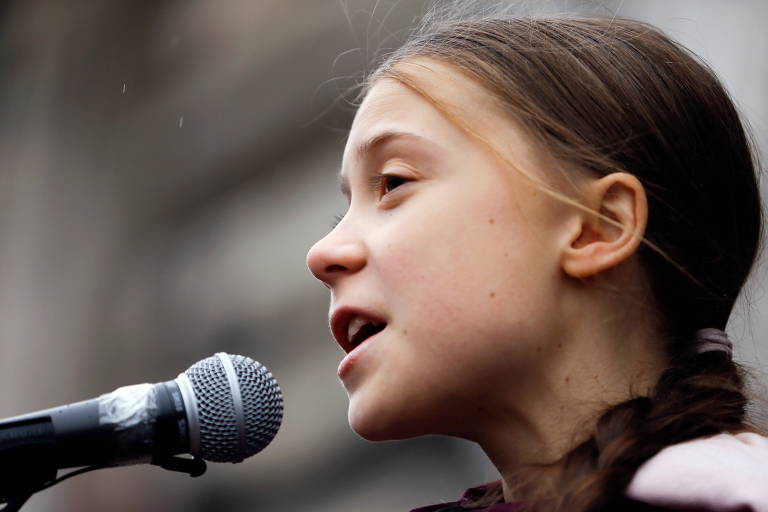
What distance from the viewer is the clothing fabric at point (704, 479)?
1.29 meters

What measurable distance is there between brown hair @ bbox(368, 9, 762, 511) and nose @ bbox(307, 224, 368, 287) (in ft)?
1.04

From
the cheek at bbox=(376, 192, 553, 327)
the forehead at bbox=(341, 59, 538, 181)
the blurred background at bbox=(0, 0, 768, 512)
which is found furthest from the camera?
the blurred background at bbox=(0, 0, 768, 512)

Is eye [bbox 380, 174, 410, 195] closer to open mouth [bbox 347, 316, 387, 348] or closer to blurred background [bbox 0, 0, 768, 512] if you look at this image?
open mouth [bbox 347, 316, 387, 348]

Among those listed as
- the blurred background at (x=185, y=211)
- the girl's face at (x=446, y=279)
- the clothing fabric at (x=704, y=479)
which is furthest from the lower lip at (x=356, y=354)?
the blurred background at (x=185, y=211)

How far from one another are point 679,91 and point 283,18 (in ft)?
13.8

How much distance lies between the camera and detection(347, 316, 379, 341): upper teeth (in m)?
1.72

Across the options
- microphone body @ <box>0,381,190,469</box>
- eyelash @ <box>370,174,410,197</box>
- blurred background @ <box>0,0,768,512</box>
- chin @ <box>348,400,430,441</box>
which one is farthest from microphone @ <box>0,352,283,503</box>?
blurred background @ <box>0,0,768,512</box>

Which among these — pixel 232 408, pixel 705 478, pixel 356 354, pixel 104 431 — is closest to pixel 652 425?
pixel 705 478

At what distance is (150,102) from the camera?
18.8 ft

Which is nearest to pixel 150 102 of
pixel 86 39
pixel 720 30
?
pixel 86 39

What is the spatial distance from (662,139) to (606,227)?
0.59 ft

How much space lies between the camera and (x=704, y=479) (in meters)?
1.32

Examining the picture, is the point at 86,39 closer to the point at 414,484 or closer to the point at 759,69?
the point at 414,484

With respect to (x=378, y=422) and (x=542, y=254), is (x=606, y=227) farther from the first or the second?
(x=378, y=422)
